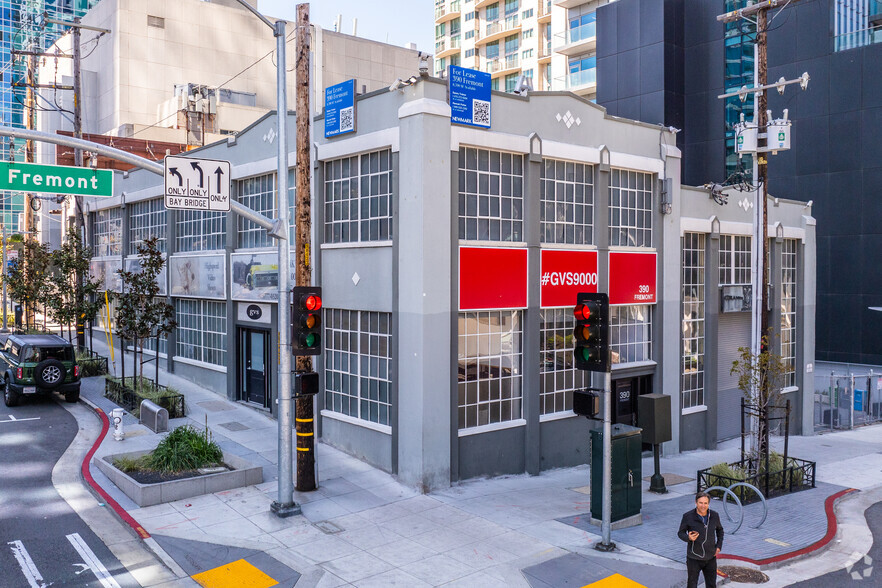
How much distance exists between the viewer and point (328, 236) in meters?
17.9

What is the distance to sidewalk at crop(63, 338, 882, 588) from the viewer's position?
35.2 feet

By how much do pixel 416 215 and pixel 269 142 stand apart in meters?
7.35

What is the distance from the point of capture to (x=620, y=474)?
12688 mm

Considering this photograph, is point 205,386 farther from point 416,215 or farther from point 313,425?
point 416,215

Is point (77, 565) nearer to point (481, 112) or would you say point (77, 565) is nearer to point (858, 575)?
point (481, 112)

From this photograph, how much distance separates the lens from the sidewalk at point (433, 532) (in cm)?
1073

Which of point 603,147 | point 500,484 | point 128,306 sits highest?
point 603,147

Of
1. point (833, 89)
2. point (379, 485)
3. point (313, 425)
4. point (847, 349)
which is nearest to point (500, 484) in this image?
point (379, 485)

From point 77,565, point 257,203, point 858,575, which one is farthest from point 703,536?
point 257,203

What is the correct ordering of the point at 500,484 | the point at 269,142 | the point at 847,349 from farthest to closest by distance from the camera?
the point at 847,349
the point at 269,142
the point at 500,484

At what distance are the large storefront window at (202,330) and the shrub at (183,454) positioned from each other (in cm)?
813

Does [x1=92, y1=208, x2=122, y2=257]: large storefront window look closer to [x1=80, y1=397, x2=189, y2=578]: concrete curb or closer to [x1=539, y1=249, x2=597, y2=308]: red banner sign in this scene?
[x1=80, y1=397, x2=189, y2=578]: concrete curb

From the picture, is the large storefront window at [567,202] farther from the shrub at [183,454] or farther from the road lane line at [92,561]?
the road lane line at [92,561]

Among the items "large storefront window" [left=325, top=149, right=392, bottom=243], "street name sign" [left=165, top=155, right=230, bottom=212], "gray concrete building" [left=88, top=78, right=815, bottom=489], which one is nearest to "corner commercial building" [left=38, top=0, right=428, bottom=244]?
"gray concrete building" [left=88, top=78, right=815, bottom=489]
